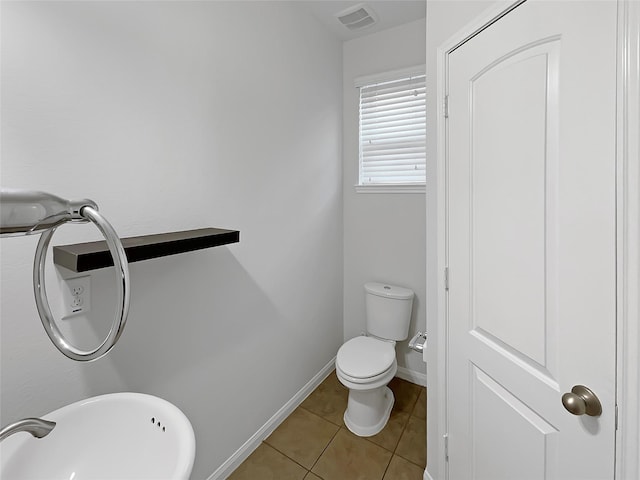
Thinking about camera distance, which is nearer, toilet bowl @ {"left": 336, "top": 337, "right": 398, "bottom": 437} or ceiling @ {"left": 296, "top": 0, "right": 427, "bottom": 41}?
toilet bowl @ {"left": 336, "top": 337, "right": 398, "bottom": 437}

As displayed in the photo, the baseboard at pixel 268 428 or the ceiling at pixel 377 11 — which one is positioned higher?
the ceiling at pixel 377 11

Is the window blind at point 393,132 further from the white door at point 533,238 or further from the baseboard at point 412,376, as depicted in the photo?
the baseboard at point 412,376

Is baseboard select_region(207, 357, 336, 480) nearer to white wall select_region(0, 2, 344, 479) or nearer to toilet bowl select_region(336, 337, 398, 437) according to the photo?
white wall select_region(0, 2, 344, 479)

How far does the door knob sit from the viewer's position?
27.4 inches

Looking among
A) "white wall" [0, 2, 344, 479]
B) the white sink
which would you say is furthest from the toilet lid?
the white sink

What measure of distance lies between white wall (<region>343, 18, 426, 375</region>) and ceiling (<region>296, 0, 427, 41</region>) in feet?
0.23

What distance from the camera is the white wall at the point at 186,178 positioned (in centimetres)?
90

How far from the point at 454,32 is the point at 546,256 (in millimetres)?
896

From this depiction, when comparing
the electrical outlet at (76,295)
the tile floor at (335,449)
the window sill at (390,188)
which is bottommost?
the tile floor at (335,449)

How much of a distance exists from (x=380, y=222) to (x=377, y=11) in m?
1.43

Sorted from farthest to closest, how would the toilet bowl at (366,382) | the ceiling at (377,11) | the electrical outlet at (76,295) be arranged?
the ceiling at (377,11), the toilet bowl at (366,382), the electrical outlet at (76,295)

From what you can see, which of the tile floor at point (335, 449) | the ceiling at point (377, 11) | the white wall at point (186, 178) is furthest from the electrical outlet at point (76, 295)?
the ceiling at point (377, 11)

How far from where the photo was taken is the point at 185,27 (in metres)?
1.28

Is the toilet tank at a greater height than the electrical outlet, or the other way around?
the electrical outlet
